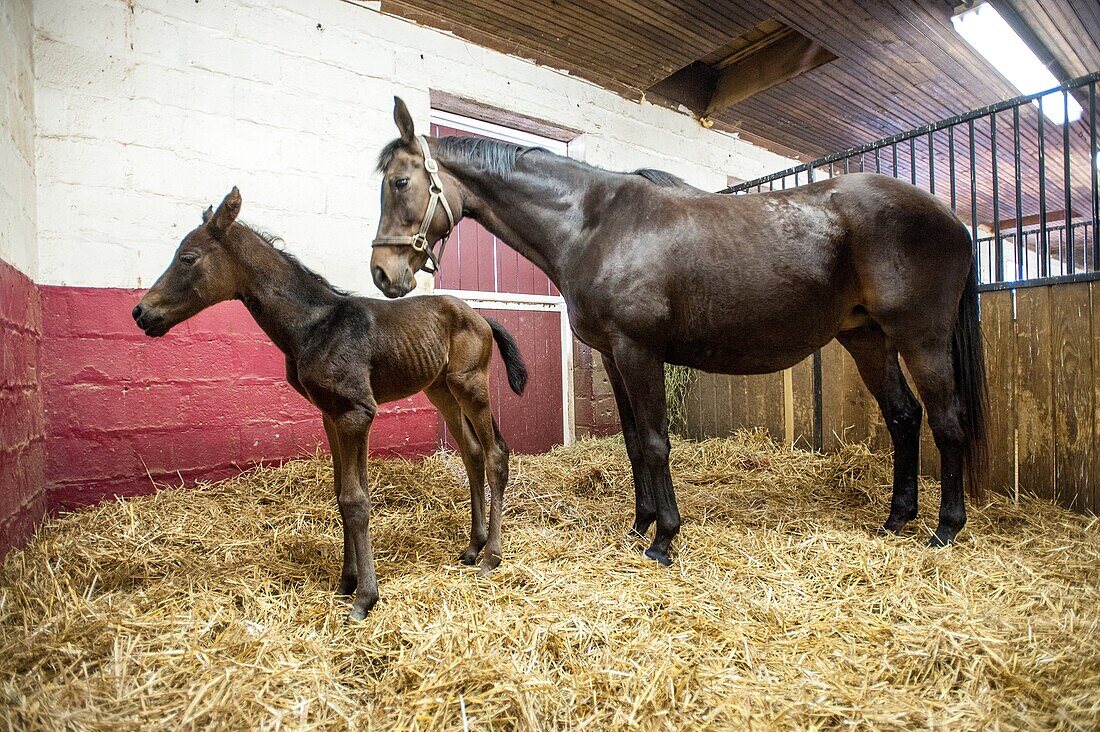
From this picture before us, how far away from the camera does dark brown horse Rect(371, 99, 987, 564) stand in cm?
249

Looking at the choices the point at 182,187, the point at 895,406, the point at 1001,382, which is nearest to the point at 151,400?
the point at 182,187

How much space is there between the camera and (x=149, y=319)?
199 cm

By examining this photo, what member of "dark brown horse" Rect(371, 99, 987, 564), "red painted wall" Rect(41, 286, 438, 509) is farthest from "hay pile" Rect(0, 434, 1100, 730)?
"dark brown horse" Rect(371, 99, 987, 564)

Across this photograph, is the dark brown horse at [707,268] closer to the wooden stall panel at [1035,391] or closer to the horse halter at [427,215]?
the horse halter at [427,215]

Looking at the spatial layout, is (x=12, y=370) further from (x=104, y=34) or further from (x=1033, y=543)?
(x=1033, y=543)

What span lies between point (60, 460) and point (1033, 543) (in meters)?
4.69

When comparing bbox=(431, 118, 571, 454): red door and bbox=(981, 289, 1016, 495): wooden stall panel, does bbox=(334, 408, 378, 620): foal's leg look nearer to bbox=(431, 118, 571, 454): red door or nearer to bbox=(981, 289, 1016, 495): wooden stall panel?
bbox=(431, 118, 571, 454): red door

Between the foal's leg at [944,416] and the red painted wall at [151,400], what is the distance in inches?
136

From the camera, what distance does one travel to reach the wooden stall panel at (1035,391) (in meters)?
2.90

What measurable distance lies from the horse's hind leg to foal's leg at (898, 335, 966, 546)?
0.81 feet

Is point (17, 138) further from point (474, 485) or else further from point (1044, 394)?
point (1044, 394)

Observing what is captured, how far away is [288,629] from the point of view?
1.82 m

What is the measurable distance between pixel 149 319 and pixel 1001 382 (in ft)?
13.7

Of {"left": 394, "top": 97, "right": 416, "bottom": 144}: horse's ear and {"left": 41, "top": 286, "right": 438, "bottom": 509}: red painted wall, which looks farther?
{"left": 41, "top": 286, "right": 438, "bottom": 509}: red painted wall
